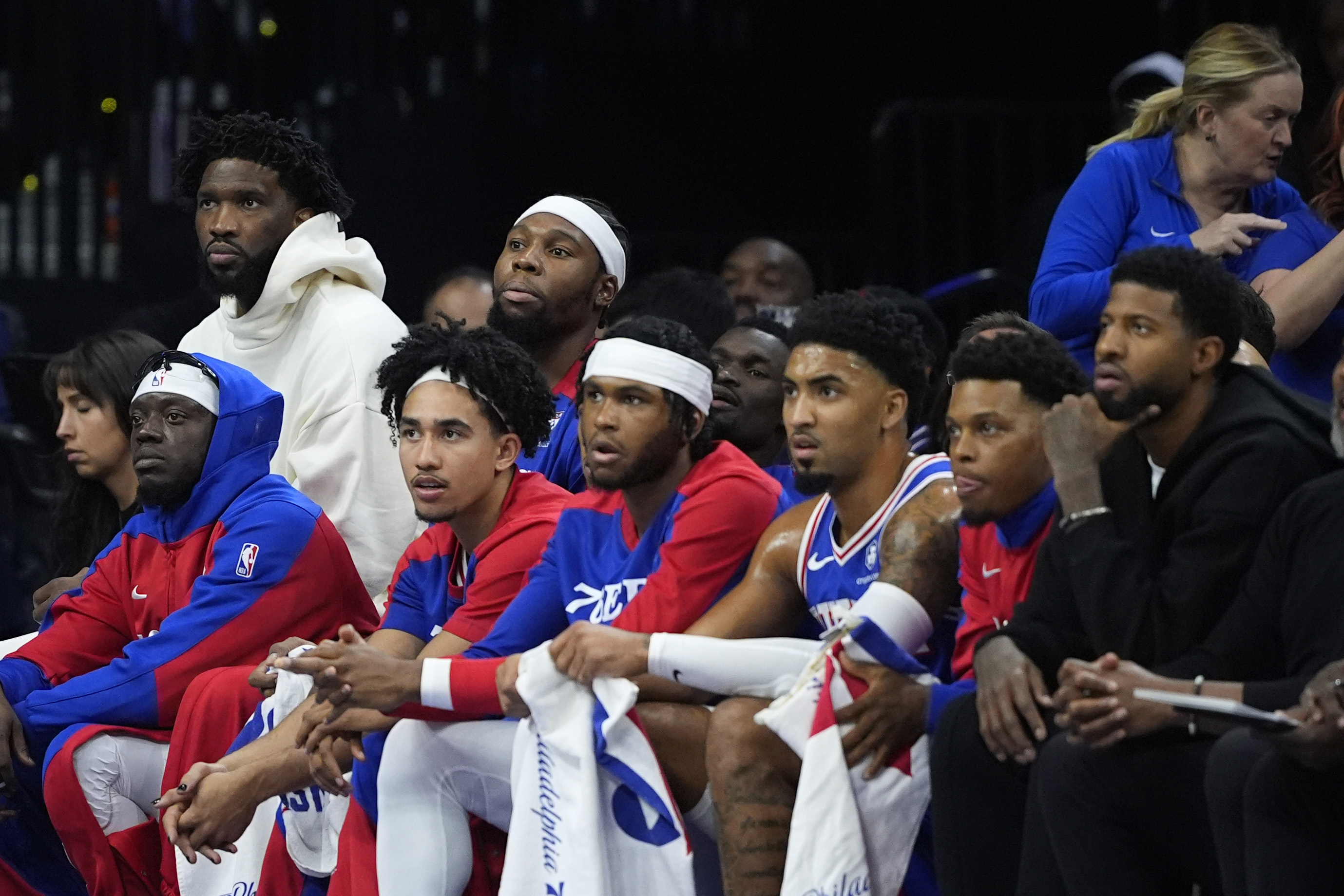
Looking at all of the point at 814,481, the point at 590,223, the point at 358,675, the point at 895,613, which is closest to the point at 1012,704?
the point at 895,613

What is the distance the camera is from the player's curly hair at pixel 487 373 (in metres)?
4.36

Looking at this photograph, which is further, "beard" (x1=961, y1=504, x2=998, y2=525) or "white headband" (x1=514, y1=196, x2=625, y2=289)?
"white headband" (x1=514, y1=196, x2=625, y2=289)

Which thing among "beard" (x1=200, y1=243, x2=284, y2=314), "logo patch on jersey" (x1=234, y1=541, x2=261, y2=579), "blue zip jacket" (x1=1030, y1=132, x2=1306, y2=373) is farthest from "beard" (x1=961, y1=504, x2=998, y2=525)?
"beard" (x1=200, y1=243, x2=284, y2=314)

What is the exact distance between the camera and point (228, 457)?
15.3 ft

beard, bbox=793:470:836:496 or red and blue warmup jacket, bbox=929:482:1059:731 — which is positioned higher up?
beard, bbox=793:470:836:496

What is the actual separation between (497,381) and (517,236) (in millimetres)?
998

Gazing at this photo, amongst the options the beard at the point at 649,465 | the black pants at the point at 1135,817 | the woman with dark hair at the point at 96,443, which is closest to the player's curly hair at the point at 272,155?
the woman with dark hair at the point at 96,443

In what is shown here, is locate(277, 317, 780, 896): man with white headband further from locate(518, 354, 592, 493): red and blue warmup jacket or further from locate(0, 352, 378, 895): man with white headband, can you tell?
locate(518, 354, 592, 493): red and blue warmup jacket

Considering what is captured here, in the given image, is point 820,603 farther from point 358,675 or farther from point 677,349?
point 358,675

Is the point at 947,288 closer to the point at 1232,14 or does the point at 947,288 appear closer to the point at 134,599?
the point at 1232,14

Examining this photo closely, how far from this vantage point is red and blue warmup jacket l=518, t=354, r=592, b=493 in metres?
4.88

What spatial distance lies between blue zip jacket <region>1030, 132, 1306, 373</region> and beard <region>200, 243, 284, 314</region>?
2.08 m

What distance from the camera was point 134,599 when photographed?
4.71m

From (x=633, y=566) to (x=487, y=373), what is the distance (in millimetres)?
629
